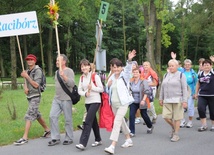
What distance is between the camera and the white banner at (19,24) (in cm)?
796

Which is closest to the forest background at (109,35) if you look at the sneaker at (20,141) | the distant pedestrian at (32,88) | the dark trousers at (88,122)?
the distant pedestrian at (32,88)

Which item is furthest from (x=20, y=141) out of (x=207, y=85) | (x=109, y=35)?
(x=109, y=35)

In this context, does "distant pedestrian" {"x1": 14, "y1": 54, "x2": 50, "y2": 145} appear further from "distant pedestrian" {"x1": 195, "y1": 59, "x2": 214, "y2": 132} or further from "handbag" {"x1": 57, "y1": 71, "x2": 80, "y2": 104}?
"distant pedestrian" {"x1": 195, "y1": 59, "x2": 214, "y2": 132}

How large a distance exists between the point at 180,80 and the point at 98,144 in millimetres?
2269

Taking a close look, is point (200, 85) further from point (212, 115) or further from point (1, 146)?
point (1, 146)

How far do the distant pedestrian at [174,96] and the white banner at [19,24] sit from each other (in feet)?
10.8

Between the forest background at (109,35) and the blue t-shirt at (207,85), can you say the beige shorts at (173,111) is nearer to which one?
the blue t-shirt at (207,85)

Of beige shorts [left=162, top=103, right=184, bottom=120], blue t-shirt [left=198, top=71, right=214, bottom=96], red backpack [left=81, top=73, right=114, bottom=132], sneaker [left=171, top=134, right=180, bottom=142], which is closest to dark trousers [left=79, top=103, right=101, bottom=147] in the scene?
red backpack [left=81, top=73, right=114, bottom=132]

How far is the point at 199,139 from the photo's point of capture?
7.70m

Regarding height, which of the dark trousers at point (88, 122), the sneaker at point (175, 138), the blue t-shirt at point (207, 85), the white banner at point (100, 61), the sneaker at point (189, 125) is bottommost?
the sneaker at point (189, 125)

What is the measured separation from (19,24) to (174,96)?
3878 millimetres

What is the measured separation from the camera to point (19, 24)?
7.96m

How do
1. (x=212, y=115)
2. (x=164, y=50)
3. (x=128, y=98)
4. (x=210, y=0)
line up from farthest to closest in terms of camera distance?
(x=164, y=50) < (x=210, y=0) < (x=212, y=115) < (x=128, y=98)

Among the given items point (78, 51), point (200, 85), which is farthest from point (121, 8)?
point (200, 85)
